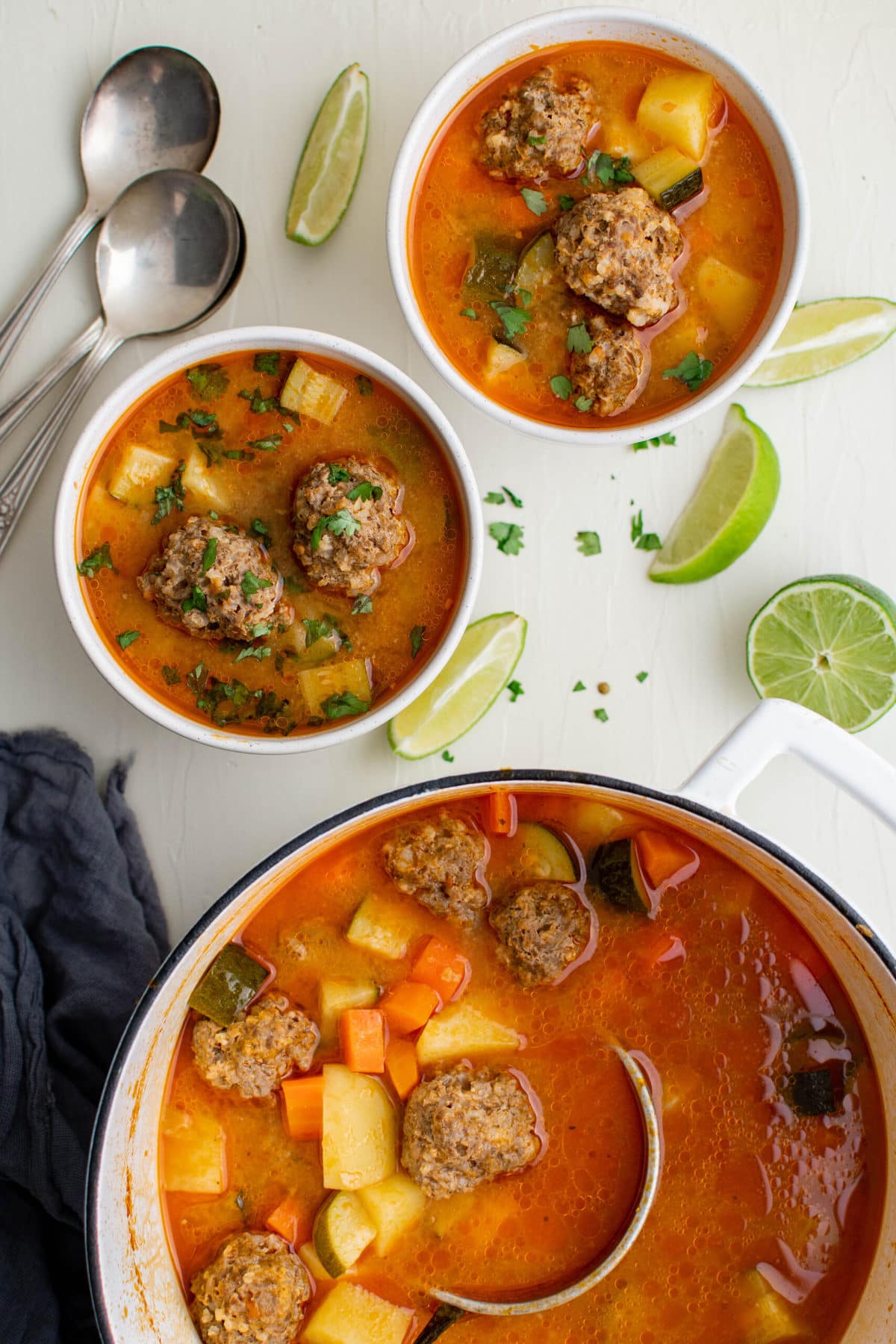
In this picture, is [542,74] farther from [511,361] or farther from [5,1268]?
[5,1268]

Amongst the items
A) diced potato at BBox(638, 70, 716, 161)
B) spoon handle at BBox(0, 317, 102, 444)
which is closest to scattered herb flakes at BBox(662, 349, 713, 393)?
diced potato at BBox(638, 70, 716, 161)

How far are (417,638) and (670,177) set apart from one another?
1267 mm

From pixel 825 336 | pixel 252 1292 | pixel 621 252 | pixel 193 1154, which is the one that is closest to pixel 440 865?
pixel 193 1154

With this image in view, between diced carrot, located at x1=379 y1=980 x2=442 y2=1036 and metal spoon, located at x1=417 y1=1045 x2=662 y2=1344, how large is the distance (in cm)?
45

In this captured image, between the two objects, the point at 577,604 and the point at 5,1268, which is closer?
the point at 5,1268

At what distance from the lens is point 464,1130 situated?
2.46 meters

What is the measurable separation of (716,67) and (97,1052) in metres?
2.89

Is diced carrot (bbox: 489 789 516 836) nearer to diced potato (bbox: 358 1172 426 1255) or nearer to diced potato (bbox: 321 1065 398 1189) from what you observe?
diced potato (bbox: 321 1065 398 1189)

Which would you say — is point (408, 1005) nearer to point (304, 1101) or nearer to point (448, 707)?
point (304, 1101)

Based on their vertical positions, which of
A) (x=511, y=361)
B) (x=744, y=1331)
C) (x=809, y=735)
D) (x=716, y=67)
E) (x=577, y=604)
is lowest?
(x=744, y=1331)

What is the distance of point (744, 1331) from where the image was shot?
266 cm

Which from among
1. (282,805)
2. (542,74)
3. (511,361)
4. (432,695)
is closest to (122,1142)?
(282,805)

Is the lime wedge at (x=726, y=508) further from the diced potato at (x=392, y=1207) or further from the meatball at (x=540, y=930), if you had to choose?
the diced potato at (x=392, y=1207)

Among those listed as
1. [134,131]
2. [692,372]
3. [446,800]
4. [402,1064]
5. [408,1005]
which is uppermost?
[692,372]
